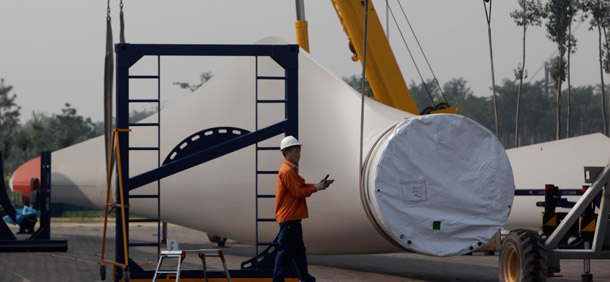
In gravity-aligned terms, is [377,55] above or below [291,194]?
above

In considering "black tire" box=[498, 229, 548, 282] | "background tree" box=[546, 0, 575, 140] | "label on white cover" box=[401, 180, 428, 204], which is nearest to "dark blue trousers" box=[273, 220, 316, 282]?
"label on white cover" box=[401, 180, 428, 204]

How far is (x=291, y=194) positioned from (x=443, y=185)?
9.93ft

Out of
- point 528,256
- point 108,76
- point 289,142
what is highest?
point 108,76

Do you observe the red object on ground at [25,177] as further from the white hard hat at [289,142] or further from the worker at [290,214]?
the worker at [290,214]

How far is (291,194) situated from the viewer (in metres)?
10.7

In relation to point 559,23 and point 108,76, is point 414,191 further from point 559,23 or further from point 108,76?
point 559,23

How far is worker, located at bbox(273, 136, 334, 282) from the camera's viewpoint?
10.6 m

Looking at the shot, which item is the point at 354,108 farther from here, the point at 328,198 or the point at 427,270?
the point at 427,270

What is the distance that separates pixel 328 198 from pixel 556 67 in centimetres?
4411

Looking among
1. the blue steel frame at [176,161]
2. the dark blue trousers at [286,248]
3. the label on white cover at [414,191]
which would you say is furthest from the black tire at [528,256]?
the blue steel frame at [176,161]

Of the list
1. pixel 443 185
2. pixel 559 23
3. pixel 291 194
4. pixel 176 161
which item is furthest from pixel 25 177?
pixel 559 23

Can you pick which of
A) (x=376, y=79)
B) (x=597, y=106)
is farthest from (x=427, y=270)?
(x=597, y=106)

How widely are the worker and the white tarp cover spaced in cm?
221

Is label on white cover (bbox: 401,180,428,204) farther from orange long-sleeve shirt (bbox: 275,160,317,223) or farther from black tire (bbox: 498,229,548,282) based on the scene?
orange long-sleeve shirt (bbox: 275,160,317,223)
